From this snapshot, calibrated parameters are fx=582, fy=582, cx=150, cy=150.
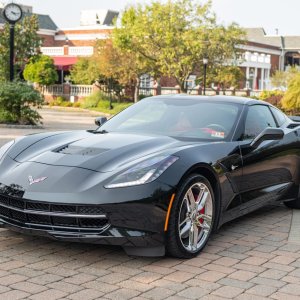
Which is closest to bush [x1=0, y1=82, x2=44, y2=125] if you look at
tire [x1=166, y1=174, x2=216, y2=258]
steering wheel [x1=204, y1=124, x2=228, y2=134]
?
steering wheel [x1=204, y1=124, x2=228, y2=134]

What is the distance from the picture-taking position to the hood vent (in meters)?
5.09

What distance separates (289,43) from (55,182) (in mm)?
94664

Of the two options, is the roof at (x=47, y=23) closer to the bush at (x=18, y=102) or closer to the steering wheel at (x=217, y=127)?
the bush at (x=18, y=102)

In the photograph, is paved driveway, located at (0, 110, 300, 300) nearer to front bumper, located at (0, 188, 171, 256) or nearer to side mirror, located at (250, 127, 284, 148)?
front bumper, located at (0, 188, 171, 256)


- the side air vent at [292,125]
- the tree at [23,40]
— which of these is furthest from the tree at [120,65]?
the side air vent at [292,125]

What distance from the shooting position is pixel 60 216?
14.9ft

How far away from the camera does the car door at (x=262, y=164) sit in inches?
231

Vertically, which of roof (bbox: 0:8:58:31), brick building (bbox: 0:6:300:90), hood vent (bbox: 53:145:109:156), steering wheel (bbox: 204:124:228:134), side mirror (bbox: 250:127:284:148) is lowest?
hood vent (bbox: 53:145:109:156)

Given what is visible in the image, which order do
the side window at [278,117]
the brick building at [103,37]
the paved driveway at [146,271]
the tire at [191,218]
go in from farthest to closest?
the brick building at [103,37]
the side window at [278,117]
the tire at [191,218]
the paved driveway at [146,271]

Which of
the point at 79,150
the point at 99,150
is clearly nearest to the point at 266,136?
the point at 99,150

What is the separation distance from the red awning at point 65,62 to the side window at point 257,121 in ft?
151

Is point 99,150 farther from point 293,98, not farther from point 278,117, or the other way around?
point 293,98

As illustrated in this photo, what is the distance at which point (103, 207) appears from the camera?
4.49 metres

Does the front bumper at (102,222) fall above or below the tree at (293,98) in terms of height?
below
